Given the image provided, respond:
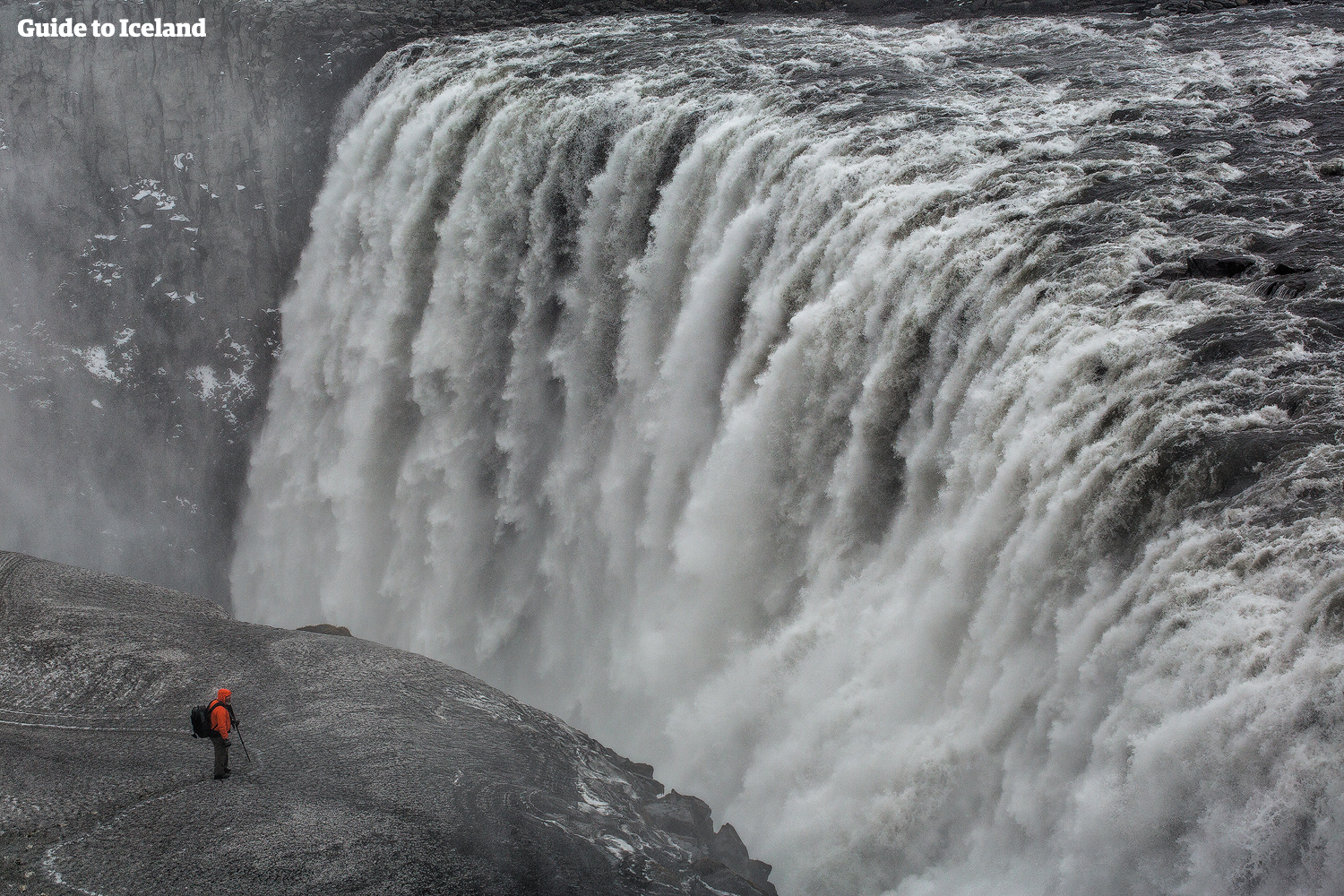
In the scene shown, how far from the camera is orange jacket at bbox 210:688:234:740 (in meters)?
9.56

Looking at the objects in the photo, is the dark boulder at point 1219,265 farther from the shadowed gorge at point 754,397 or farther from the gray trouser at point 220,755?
the gray trouser at point 220,755

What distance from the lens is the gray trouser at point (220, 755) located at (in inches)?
385

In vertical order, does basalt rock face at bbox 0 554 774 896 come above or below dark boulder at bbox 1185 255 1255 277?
below

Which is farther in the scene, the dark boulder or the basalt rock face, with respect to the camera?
the dark boulder

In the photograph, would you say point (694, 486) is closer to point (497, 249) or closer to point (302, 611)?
point (497, 249)

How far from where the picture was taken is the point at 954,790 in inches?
416

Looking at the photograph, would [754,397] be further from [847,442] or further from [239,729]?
[239,729]

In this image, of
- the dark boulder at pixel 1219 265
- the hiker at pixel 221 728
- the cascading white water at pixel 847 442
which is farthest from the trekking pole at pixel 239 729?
the dark boulder at pixel 1219 265

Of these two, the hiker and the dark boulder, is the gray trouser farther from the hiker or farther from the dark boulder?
the dark boulder

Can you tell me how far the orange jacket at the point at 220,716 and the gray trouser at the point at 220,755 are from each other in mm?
78

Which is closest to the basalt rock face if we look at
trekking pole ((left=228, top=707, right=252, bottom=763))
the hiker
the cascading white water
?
trekking pole ((left=228, top=707, right=252, bottom=763))

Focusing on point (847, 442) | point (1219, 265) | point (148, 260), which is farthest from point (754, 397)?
point (148, 260)

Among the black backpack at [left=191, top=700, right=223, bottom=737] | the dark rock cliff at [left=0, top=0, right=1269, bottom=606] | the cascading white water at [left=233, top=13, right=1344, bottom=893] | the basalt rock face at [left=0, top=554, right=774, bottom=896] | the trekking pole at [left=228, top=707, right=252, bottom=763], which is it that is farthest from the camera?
the dark rock cliff at [left=0, top=0, right=1269, bottom=606]

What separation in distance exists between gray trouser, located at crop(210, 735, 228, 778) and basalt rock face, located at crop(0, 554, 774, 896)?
12cm
